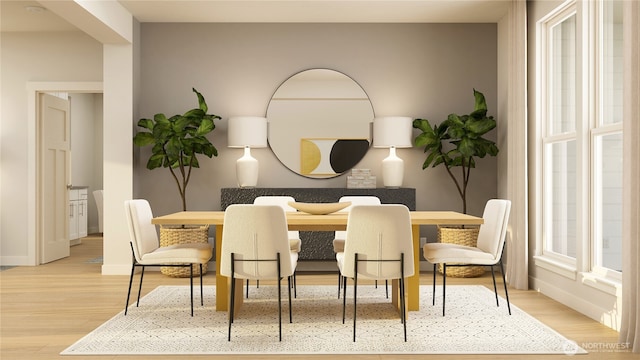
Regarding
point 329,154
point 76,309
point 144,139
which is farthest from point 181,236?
point 329,154

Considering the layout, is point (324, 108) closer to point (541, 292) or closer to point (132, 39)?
point (132, 39)

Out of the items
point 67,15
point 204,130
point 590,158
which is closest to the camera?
point 590,158

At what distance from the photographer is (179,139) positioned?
19.4 ft

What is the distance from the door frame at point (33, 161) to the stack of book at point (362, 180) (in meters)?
3.07

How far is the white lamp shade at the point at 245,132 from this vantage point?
6090 millimetres

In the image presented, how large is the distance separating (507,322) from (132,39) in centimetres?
455

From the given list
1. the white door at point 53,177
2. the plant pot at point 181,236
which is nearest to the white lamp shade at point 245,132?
the plant pot at point 181,236

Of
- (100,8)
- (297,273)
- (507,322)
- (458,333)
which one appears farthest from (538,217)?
(100,8)

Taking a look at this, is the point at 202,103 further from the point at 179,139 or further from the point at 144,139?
the point at 144,139

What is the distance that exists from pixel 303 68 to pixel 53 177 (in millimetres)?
3363

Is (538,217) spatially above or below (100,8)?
below

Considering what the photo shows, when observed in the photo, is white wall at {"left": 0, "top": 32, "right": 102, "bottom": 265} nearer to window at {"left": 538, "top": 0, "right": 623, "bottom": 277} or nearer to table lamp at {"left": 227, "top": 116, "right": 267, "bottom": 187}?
table lamp at {"left": 227, "top": 116, "right": 267, "bottom": 187}

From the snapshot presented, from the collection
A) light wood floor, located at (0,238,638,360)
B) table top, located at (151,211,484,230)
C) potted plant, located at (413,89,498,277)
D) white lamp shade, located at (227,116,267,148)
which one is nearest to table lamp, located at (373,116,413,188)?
potted plant, located at (413,89,498,277)

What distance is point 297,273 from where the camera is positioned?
6125 mm
